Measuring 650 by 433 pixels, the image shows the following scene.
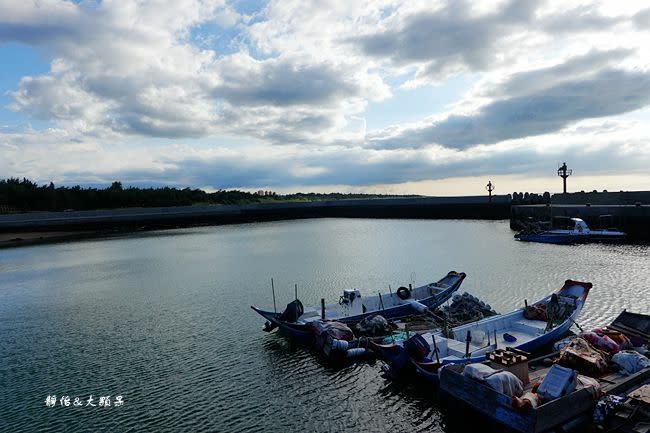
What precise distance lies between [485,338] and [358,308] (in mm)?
8548

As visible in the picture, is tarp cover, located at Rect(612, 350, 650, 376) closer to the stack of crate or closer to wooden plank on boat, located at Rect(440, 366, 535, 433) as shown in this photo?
the stack of crate

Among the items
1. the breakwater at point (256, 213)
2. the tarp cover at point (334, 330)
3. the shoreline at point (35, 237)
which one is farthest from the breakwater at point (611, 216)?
the shoreline at point (35, 237)

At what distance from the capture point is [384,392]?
63.7 feet

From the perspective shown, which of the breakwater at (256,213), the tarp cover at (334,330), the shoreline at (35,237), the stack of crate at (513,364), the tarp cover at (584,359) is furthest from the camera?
the breakwater at (256,213)

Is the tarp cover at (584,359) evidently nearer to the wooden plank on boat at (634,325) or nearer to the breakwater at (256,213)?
the wooden plank on boat at (634,325)

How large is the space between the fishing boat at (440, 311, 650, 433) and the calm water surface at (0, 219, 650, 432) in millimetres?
1652

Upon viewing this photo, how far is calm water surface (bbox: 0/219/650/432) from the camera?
17992 mm

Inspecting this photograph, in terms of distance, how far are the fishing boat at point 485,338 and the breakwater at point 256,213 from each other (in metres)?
93.1

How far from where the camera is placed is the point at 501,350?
18141 mm

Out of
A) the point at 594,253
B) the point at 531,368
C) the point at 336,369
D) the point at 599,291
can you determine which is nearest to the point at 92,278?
the point at 336,369

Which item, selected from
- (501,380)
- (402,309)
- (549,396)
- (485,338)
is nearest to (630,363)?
(549,396)

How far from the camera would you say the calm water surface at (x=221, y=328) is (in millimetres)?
17992

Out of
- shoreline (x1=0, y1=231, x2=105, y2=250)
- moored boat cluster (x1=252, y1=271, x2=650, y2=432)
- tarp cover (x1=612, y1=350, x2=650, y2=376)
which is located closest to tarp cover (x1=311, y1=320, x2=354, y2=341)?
moored boat cluster (x1=252, y1=271, x2=650, y2=432)

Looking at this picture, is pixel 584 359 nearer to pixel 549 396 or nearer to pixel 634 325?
pixel 549 396
